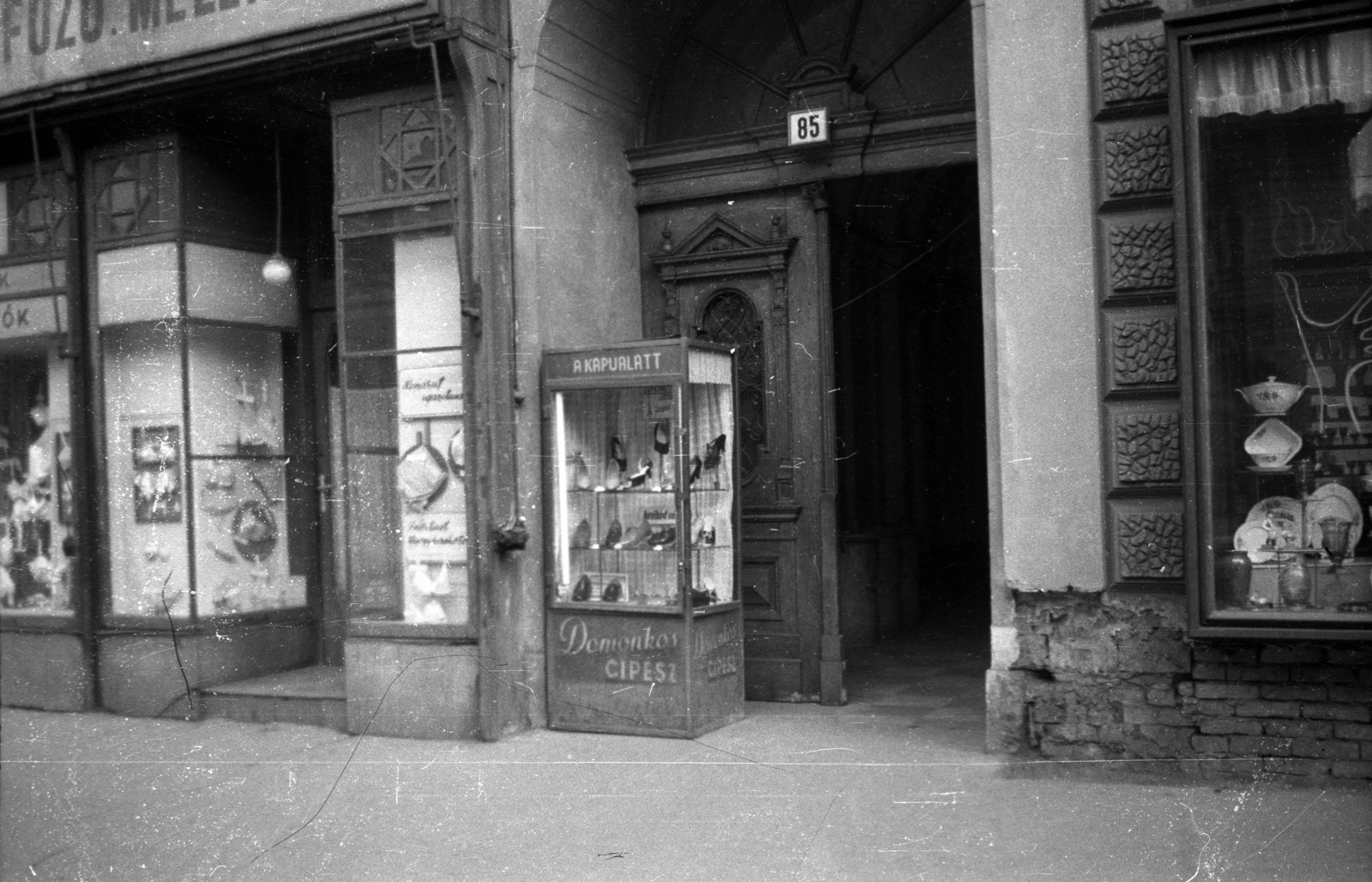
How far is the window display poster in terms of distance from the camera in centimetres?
910

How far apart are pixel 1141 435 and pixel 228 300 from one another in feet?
20.7

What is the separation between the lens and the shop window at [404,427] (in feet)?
26.3

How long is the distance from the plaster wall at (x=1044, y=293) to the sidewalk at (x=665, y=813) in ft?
3.90

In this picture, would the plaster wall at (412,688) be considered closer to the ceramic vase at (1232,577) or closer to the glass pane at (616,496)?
the glass pane at (616,496)

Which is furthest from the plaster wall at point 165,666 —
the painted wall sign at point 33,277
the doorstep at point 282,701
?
the painted wall sign at point 33,277

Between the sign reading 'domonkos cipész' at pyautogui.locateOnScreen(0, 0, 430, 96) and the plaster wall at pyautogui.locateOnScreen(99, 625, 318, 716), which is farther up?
the sign reading 'domonkos cipész' at pyautogui.locateOnScreen(0, 0, 430, 96)

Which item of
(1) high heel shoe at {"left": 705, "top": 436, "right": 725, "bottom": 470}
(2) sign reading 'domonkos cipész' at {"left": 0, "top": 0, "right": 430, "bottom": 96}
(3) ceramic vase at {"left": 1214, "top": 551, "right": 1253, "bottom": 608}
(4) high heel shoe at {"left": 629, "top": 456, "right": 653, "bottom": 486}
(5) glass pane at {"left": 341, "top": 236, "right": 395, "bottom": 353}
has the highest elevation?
(2) sign reading 'domonkos cipész' at {"left": 0, "top": 0, "right": 430, "bottom": 96}

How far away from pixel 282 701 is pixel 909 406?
20.8 feet

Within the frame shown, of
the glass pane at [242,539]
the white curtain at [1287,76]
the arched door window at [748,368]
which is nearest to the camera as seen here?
the white curtain at [1287,76]

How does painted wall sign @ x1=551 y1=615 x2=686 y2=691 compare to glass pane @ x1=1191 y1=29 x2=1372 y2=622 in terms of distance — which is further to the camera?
painted wall sign @ x1=551 y1=615 x2=686 y2=691

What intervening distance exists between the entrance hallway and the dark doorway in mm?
2927

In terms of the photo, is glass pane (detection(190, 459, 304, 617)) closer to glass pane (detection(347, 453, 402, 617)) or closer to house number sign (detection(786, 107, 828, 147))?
glass pane (detection(347, 453, 402, 617))

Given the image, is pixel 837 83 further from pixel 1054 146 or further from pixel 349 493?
pixel 349 493

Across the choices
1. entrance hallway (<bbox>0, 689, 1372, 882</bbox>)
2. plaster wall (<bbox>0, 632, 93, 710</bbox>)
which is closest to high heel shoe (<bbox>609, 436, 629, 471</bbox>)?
entrance hallway (<bbox>0, 689, 1372, 882</bbox>)
